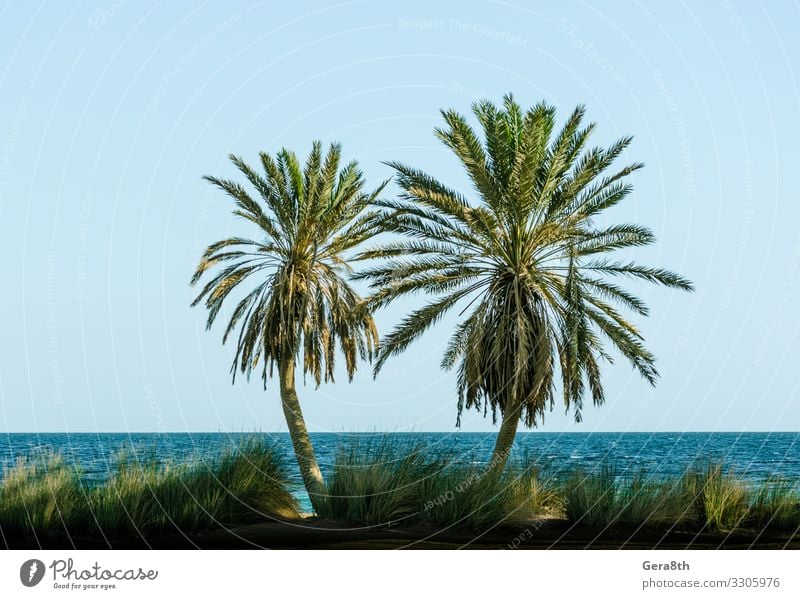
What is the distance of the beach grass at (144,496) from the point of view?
2092cm

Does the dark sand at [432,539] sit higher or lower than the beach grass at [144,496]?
lower

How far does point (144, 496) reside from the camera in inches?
850

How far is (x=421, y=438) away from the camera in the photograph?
24016 mm

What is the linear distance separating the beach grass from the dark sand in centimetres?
27

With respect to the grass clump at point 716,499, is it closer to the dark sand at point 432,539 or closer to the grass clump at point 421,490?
the dark sand at point 432,539

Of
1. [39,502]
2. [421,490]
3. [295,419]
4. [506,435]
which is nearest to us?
[39,502]

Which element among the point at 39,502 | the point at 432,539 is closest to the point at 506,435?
the point at 432,539

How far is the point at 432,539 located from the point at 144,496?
19.2 ft

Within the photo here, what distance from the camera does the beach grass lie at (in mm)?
20922

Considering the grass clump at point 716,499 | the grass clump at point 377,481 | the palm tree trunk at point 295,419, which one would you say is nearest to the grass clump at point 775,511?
the grass clump at point 716,499

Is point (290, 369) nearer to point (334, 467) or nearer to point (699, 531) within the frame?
point (334, 467)

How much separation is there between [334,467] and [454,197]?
6693 mm

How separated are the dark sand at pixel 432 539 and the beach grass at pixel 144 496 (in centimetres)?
27

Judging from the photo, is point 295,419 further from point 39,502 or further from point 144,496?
point 39,502
